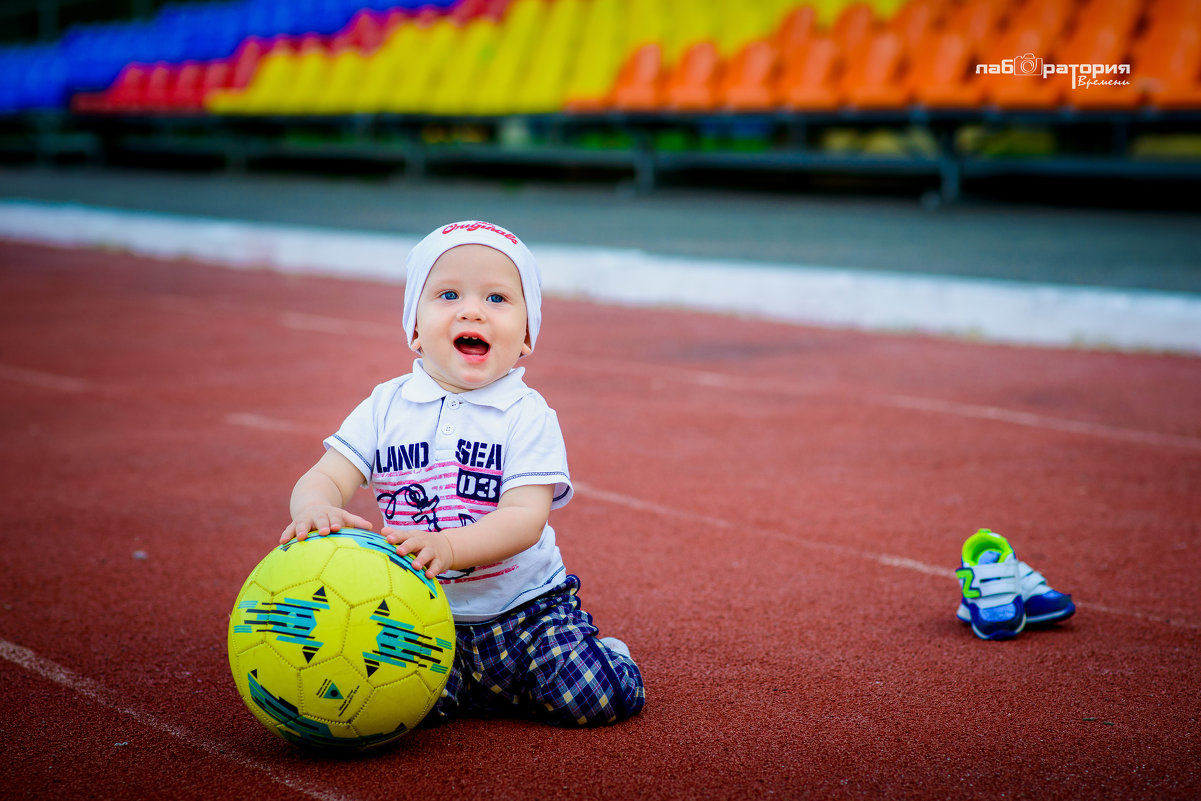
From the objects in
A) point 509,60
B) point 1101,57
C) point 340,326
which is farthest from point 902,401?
point 509,60

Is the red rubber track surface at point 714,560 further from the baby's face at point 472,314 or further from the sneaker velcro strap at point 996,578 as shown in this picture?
the baby's face at point 472,314

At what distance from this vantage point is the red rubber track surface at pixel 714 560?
268cm

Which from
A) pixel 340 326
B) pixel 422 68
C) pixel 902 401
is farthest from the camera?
pixel 422 68

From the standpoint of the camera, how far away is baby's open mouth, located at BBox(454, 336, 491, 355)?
2.72 m

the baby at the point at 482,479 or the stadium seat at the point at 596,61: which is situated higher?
the stadium seat at the point at 596,61

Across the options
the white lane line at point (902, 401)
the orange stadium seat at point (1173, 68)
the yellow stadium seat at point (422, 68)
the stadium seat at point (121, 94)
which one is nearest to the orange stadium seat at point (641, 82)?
the yellow stadium seat at point (422, 68)

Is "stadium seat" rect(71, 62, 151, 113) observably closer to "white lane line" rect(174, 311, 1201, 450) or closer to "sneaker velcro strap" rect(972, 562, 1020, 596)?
"white lane line" rect(174, 311, 1201, 450)

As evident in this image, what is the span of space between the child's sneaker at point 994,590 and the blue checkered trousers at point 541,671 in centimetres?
117

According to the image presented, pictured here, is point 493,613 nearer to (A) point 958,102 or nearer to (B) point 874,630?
(B) point 874,630

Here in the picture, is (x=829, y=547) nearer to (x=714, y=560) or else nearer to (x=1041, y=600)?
(x=714, y=560)

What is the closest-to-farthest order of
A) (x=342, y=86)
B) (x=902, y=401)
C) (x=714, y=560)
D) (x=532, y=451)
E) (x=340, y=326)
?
1. (x=532, y=451)
2. (x=714, y=560)
3. (x=902, y=401)
4. (x=340, y=326)
5. (x=342, y=86)

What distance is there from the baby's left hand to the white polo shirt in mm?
154

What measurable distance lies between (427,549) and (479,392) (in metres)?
→ 0.42

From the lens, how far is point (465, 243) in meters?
2.67
